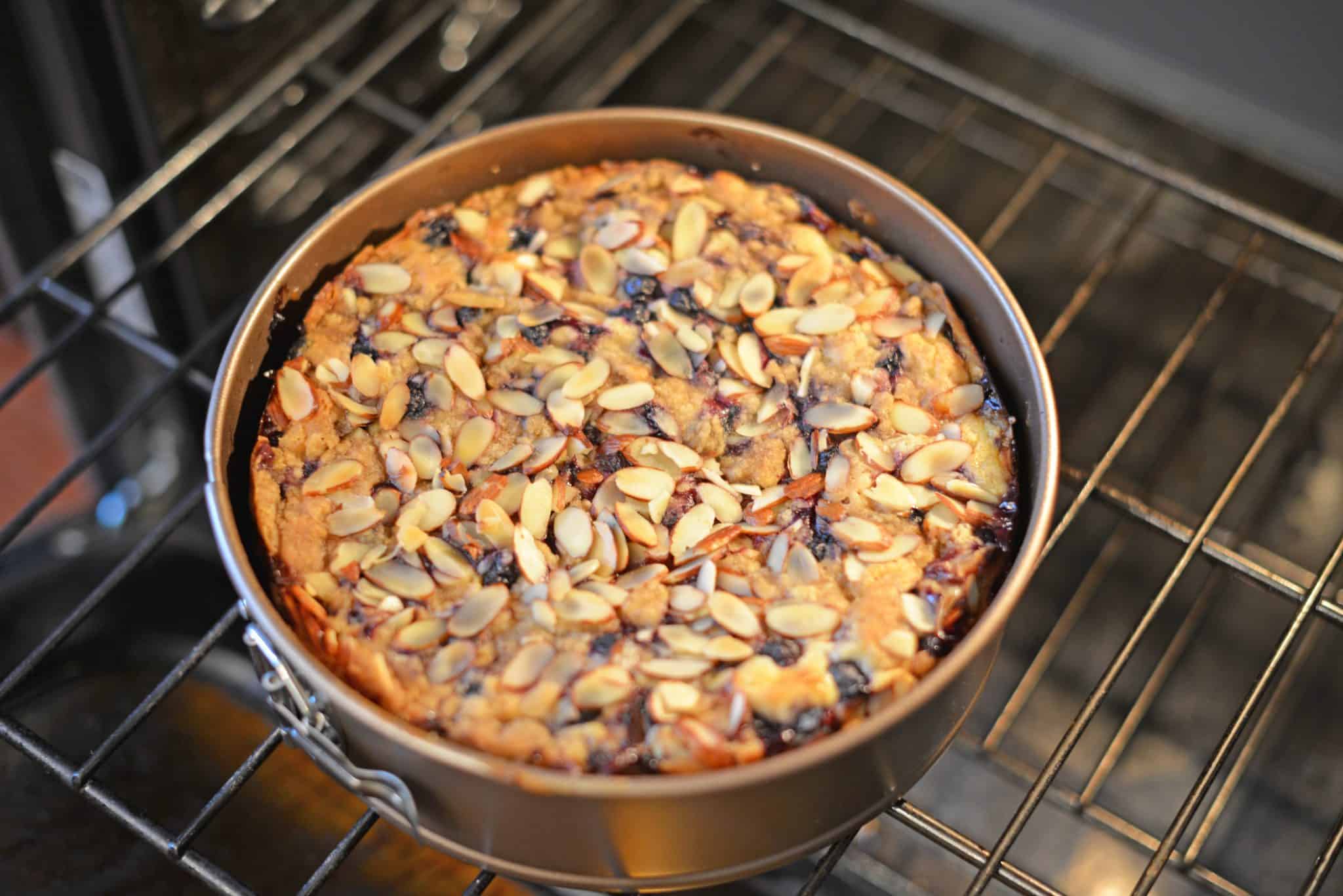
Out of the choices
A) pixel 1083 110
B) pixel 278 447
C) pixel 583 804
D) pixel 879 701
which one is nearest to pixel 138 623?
pixel 278 447

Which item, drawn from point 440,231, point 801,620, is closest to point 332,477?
point 440,231

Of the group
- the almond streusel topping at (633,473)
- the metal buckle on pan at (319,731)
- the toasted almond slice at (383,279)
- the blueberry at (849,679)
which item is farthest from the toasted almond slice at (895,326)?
the metal buckle on pan at (319,731)

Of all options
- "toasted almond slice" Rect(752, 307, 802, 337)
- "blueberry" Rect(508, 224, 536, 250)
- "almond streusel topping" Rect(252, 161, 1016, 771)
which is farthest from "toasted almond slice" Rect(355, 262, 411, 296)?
"toasted almond slice" Rect(752, 307, 802, 337)

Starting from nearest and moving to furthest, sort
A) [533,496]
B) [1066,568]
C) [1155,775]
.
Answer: [533,496] < [1155,775] < [1066,568]

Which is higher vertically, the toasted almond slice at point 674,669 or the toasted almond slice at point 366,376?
the toasted almond slice at point 366,376

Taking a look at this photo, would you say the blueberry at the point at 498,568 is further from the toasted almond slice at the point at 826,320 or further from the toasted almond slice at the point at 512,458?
the toasted almond slice at the point at 826,320

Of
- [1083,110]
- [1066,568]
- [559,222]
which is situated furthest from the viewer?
[1083,110]

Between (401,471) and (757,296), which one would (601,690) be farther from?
(757,296)

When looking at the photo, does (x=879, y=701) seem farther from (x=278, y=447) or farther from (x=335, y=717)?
(x=278, y=447)
